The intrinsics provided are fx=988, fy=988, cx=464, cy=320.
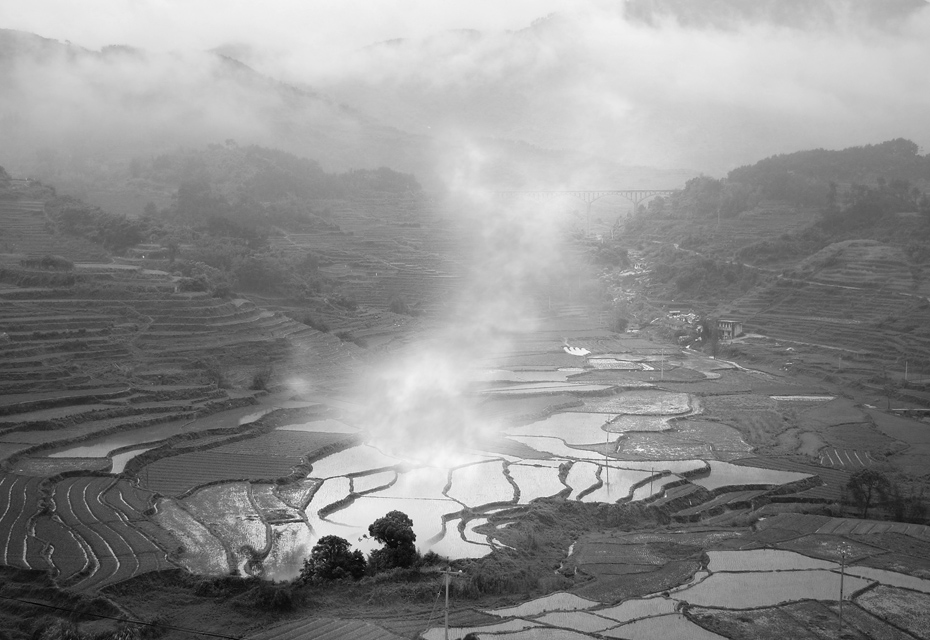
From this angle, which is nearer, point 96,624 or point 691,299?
point 96,624

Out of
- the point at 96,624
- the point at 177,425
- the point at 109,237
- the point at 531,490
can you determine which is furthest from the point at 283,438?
the point at 109,237

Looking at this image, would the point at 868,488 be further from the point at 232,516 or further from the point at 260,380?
the point at 260,380

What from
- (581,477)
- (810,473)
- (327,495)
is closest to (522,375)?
(581,477)

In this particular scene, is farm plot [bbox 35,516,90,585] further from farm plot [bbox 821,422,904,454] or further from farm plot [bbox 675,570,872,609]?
farm plot [bbox 821,422,904,454]

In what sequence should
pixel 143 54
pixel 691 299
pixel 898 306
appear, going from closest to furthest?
pixel 898 306, pixel 691 299, pixel 143 54

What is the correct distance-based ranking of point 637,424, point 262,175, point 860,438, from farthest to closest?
point 262,175 < point 637,424 < point 860,438

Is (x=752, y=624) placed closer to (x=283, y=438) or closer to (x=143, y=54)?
(x=283, y=438)

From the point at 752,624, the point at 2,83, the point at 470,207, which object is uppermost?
the point at 2,83
